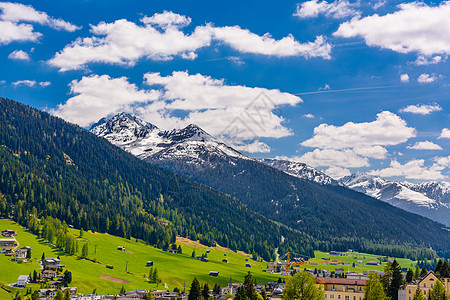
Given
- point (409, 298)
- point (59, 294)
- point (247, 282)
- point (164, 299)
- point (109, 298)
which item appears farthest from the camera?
point (109, 298)

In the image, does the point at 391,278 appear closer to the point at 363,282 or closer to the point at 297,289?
the point at 363,282

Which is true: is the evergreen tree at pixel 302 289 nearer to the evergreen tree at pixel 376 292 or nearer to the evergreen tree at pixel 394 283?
the evergreen tree at pixel 376 292

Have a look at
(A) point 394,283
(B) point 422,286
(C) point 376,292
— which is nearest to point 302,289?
(C) point 376,292

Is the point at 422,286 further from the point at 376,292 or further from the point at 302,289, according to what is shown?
the point at 302,289

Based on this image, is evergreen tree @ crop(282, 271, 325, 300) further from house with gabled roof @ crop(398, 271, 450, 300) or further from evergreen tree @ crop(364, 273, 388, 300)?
house with gabled roof @ crop(398, 271, 450, 300)

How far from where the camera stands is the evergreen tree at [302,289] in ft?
419

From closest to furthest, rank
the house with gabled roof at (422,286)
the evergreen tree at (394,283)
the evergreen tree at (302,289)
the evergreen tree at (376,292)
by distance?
the evergreen tree at (376,292) < the evergreen tree at (302,289) < the evergreen tree at (394,283) < the house with gabled roof at (422,286)

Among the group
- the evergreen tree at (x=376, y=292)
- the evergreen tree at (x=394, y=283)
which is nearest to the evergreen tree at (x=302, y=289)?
the evergreen tree at (x=376, y=292)

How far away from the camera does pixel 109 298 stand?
19938 centimetres

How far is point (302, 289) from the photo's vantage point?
129000 mm

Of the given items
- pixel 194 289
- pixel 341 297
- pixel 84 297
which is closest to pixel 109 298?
pixel 84 297

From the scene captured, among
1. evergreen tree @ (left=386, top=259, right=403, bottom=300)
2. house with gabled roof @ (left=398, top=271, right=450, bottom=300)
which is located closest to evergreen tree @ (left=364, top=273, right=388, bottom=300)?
evergreen tree @ (left=386, top=259, right=403, bottom=300)

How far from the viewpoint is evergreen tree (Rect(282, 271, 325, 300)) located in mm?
127812

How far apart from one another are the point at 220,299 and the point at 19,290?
264ft
